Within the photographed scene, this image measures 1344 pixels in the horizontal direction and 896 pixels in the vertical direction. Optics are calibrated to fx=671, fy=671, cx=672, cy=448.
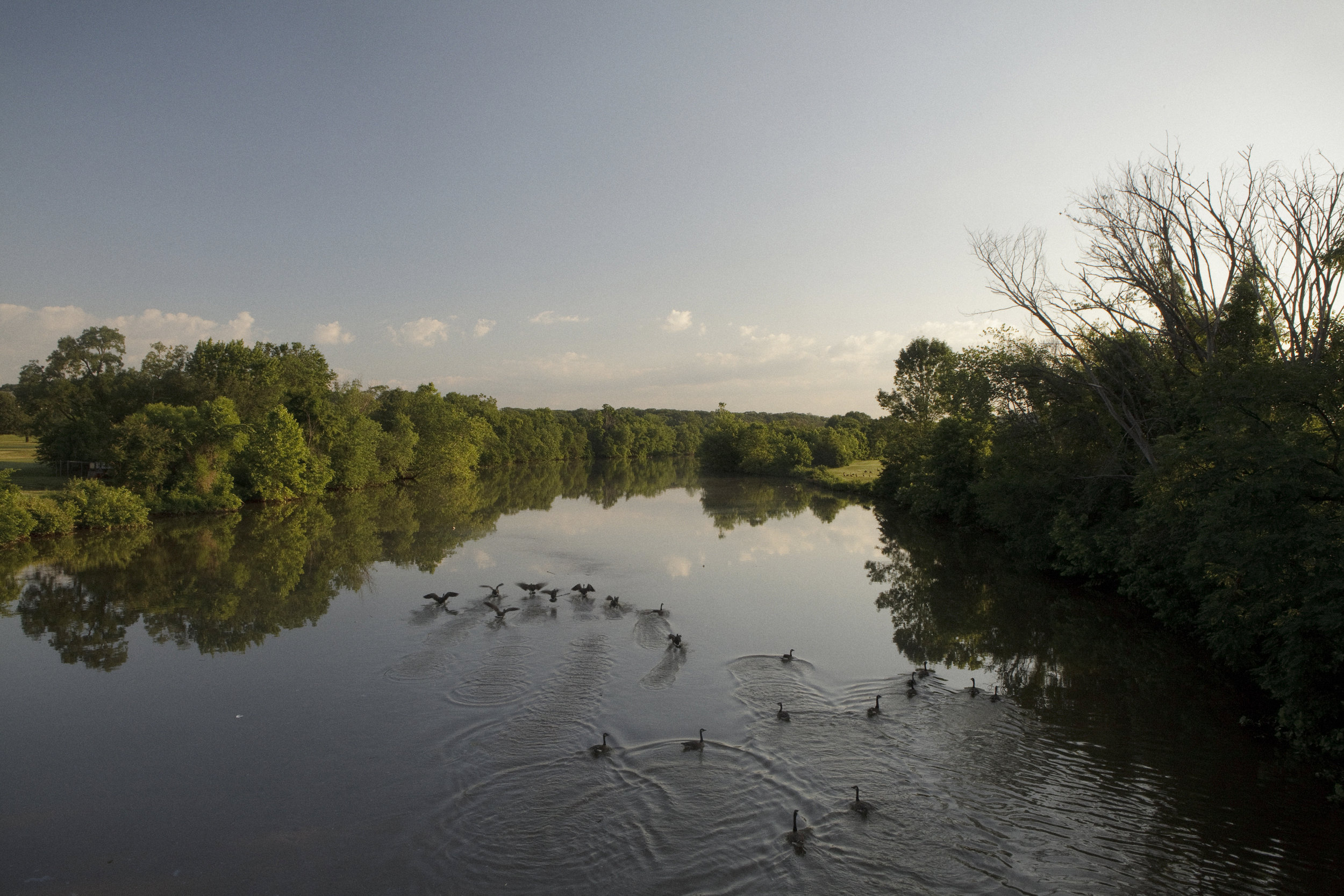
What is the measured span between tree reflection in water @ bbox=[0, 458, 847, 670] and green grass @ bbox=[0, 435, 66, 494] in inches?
363

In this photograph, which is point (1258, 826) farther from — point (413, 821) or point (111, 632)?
point (111, 632)

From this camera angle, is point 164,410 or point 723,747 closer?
point 723,747

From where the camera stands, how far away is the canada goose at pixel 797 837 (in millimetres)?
8375

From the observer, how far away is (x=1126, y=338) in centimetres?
2045

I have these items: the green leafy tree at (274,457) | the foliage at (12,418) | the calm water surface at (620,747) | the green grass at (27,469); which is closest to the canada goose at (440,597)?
the calm water surface at (620,747)

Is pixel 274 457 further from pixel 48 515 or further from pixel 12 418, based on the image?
pixel 12 418

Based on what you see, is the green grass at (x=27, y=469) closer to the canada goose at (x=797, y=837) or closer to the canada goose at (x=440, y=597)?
the canada goose at (x=440, y=597)

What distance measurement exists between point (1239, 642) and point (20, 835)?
779 inches

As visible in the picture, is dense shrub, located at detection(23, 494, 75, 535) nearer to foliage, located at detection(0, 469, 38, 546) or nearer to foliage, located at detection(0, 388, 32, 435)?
foliage, located at detection(0, 469, 38, 546)

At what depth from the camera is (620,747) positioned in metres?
11.1

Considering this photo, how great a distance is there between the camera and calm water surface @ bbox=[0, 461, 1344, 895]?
8211 mm

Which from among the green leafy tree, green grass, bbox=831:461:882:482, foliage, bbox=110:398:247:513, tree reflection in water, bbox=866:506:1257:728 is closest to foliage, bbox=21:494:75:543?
foliage, bbox=110:398:247:513

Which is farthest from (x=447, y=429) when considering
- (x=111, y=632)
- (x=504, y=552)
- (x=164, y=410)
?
(x=111, y=632)

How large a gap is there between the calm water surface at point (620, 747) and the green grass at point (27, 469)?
24.6 metres
